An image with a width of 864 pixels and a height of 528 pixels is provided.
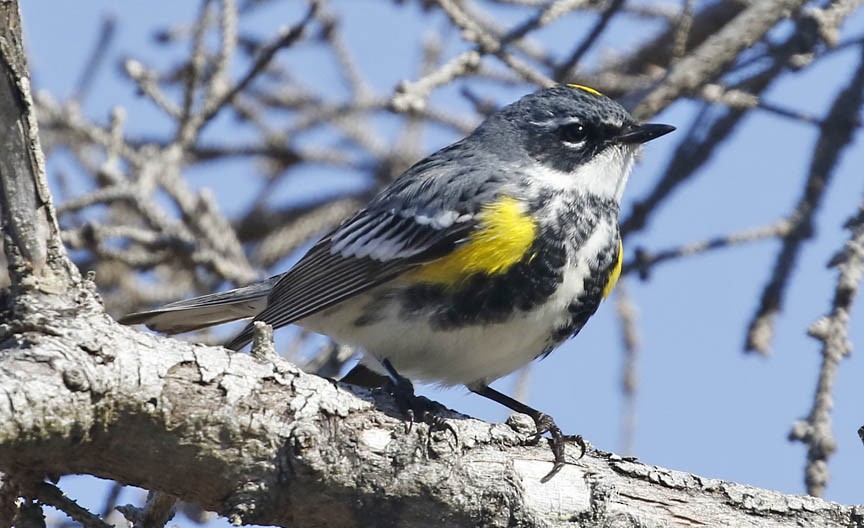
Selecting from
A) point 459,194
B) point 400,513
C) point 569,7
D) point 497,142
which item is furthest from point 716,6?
point 400,513

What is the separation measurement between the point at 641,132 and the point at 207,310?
6.10 ft

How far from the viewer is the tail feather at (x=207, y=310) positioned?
4.38m

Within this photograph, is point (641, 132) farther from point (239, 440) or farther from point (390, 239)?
point (239, 440)

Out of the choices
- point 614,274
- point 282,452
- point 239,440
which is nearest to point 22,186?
point 239,440

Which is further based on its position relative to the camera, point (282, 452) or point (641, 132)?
point (641, 132)

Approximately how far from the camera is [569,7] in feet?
15.1

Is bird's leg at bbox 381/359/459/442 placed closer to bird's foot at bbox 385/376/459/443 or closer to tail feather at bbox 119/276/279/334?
bird's foot at bbox 385/376/459/443

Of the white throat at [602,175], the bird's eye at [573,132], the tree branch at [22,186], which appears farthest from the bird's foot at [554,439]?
the tree branch at [22,186]

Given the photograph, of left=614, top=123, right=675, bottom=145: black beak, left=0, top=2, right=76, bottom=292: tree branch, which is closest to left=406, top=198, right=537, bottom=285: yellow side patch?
left=614, top=123, right=675, bottom=145: black beak

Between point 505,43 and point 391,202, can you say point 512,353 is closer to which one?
point 391,202

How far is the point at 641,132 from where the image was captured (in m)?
4.40

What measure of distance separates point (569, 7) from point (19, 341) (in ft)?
9.27

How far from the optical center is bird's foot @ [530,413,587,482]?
10.6 ft

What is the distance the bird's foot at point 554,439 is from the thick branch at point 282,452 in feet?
0.10
